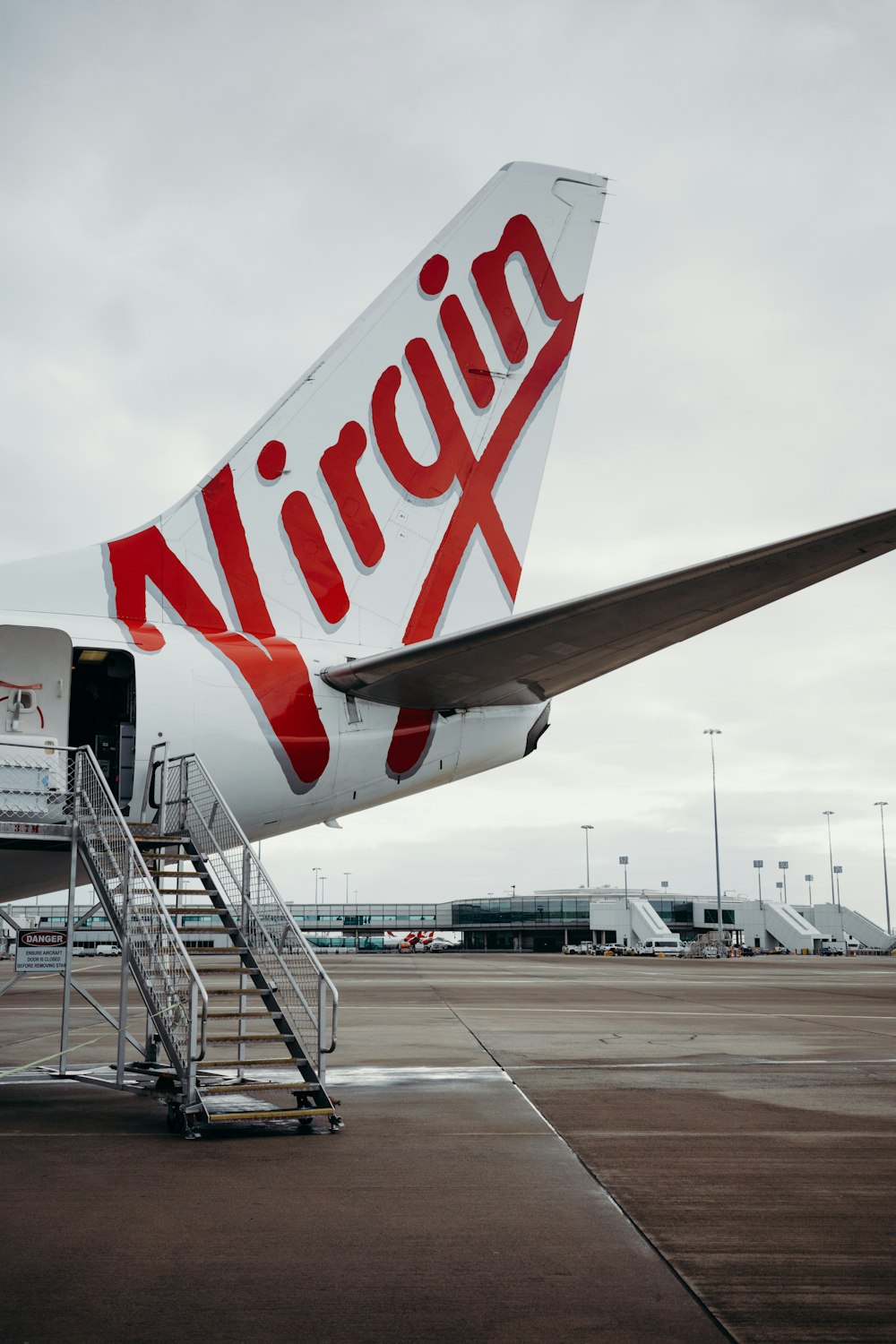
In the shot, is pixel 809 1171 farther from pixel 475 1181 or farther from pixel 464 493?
pixel 464 493

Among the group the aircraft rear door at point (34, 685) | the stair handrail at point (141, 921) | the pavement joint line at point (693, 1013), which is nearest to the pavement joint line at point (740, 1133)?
the stair handrail at point (141, 921)

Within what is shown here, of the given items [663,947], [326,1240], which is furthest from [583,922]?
[326,1240]

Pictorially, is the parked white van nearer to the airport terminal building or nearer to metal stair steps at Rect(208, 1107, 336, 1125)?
the airport terminal building

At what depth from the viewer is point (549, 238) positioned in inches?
631

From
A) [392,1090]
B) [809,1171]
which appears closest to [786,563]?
[809,1171]

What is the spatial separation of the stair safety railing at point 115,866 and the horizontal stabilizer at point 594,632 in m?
2.91

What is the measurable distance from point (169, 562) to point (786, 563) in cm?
757

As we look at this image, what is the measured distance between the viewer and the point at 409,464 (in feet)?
49.0

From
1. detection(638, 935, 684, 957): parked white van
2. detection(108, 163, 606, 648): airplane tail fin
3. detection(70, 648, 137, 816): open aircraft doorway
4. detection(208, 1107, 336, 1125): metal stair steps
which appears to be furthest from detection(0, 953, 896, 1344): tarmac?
detection(638, 935, 684, 957): parked white van

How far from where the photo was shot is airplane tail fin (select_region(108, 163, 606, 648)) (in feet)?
45.8

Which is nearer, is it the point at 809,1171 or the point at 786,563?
the point at 809,1171

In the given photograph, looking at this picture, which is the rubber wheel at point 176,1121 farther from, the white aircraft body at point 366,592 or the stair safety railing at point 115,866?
the white aircraft body at point 366,592

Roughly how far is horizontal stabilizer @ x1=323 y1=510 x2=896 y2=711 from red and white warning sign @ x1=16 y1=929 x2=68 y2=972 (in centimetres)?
441

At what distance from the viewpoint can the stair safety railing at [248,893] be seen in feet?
37.6
